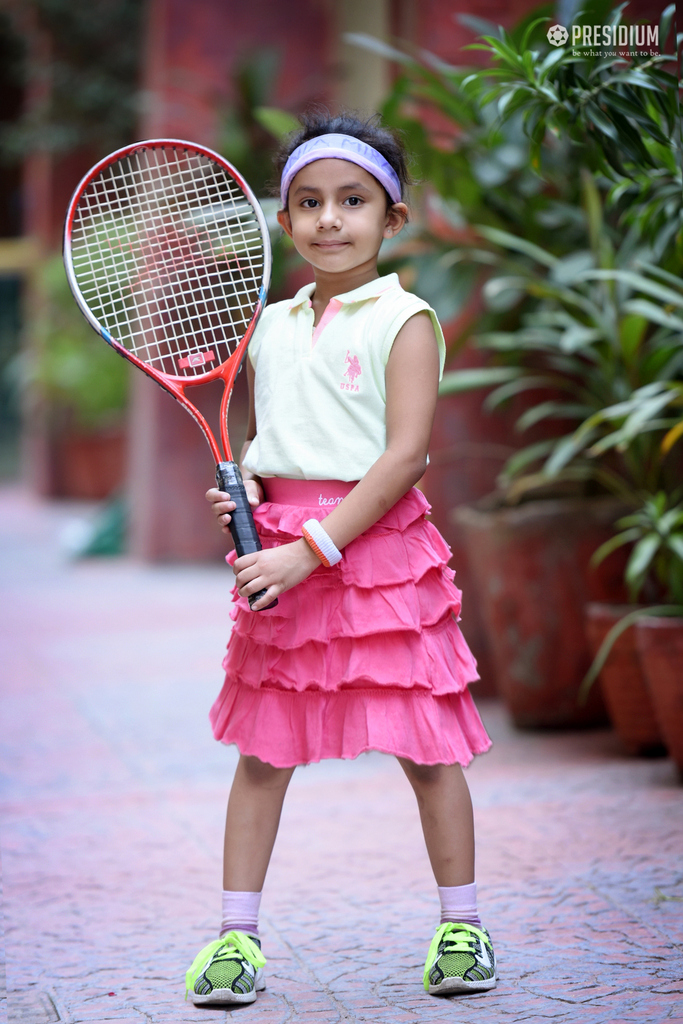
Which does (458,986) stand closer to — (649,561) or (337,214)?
(337,214)

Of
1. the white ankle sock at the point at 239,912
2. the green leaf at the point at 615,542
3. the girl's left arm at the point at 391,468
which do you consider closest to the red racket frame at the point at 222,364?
the girl's left arm at the point at 391,468

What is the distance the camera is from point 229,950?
1.98 metres

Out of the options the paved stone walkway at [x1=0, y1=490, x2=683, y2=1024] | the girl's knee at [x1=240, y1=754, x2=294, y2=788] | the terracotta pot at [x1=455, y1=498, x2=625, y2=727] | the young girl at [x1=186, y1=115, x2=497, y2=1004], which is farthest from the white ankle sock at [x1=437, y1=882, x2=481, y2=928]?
the terracotta pot at [x1=455, y1=498, x2=625, y2=727]

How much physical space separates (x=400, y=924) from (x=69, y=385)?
1142 cm

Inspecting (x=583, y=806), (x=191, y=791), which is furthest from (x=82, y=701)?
(x=583, y=806)

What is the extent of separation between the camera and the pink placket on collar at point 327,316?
205 cm

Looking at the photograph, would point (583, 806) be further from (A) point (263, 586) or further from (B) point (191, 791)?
(A) point (263, 586)

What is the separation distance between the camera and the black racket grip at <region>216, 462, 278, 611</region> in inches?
74.4

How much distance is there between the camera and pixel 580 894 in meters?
2.44

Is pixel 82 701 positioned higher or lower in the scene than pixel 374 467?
lower

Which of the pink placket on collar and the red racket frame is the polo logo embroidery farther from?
the red racket frame

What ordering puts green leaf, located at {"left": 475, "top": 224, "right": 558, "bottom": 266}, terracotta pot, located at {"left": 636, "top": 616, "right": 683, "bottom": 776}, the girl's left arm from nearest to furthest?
the girl's left arm
terracotta pot, located at {"left": 636, "top": 616, "right": 683, "bottom": 776}
green leaf, located at {"left": 475, "top": 224, "right": 558, "bottom": 266}

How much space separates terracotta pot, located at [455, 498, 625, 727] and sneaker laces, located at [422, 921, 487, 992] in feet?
6.12

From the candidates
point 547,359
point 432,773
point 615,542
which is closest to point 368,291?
point 432,773
